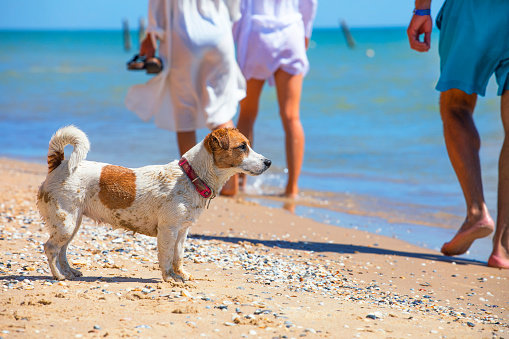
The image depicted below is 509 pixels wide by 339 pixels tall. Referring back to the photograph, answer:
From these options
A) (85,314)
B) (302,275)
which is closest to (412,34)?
(302,275)

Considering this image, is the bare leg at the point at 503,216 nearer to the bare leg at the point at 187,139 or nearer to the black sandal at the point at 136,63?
the bare leg at the point at 187,139

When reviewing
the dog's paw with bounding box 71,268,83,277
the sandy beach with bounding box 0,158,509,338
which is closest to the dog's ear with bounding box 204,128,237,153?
the sandy beach with bounding box 0,158,509,338

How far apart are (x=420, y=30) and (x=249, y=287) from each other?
2654mm

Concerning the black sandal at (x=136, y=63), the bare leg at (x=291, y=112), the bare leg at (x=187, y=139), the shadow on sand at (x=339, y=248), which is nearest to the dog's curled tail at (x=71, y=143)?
the shadow on sand at (x=339, y=248)

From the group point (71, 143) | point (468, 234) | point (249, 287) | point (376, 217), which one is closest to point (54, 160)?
point (71, 143)

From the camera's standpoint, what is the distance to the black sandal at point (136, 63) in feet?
18.2

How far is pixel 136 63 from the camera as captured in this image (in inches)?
219

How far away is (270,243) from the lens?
16.4ft

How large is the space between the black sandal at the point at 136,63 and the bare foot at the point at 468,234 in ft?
10.2

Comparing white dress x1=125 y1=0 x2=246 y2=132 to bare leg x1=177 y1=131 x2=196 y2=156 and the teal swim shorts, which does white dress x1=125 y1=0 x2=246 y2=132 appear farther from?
the teal swim shorts

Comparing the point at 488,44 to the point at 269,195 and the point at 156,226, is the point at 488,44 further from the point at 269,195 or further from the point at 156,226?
the point at 269,195

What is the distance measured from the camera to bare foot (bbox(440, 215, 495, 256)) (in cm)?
464

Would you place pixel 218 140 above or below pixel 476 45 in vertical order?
below

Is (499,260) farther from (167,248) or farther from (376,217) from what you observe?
(167,248)
